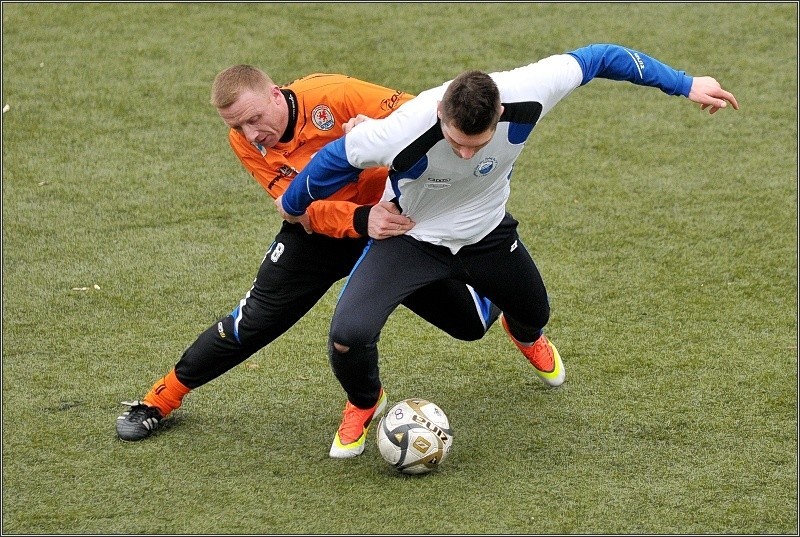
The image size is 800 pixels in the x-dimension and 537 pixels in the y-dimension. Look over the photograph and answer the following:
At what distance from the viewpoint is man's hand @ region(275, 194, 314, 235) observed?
A: 4.70 m

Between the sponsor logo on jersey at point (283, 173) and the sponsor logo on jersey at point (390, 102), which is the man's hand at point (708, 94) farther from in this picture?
the sponsor logo on jersey at point (283, 173)

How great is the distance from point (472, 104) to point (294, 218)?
1.09 meters

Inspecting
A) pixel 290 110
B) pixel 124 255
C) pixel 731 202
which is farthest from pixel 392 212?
pixel 731 202

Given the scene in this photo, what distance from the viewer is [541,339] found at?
5484 mm

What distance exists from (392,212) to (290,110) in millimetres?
654

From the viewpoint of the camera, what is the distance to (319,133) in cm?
489

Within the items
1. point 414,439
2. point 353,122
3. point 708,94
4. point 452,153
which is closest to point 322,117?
point 353,122

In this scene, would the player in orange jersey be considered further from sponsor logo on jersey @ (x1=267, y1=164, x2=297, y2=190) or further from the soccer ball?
the soccer ball

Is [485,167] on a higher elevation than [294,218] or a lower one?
higher

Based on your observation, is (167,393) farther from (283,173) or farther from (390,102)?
(390,102)

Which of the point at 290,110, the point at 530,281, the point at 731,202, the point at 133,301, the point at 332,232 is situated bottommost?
the point at 731,202

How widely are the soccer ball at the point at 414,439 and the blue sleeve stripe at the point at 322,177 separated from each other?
1043 millimetres

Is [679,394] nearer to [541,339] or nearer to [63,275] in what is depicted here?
[541,339]

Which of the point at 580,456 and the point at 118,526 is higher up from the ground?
the point at 118,526
